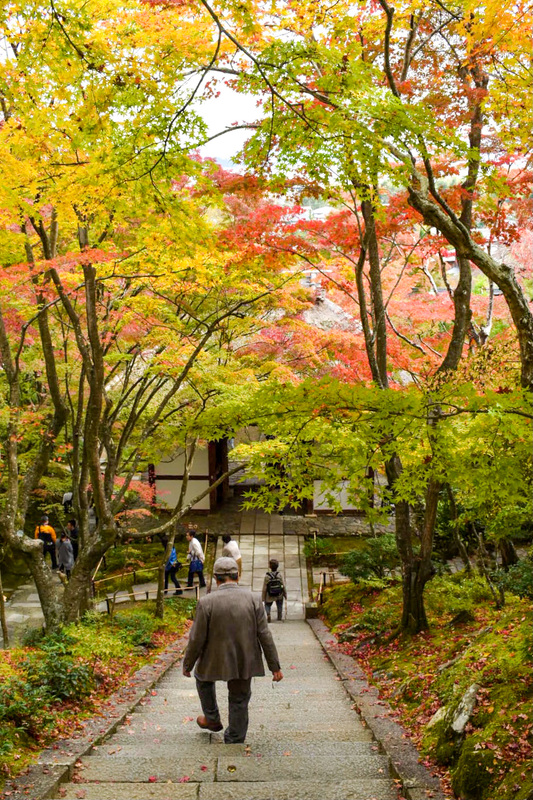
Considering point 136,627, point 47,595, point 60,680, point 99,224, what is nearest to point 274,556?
point 136,627

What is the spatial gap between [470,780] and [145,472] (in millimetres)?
19224

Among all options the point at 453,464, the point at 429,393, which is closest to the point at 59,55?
the point at 429,393

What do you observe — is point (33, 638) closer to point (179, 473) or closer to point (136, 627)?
point (136, 627)

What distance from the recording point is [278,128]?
16.3 ft

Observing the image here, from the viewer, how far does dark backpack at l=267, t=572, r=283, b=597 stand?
1195 cm

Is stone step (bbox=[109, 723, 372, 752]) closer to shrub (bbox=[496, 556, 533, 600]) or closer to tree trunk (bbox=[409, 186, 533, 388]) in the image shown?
tree trunk (bbox=[409, 186, 533, 388])

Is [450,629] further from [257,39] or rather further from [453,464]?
[257,39]

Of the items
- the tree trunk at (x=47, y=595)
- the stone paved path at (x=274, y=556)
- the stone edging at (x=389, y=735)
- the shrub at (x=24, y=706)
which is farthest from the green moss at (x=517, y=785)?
the stone paved path at (x=274, y=556)

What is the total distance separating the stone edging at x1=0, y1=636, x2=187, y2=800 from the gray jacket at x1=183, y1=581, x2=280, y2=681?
96cm

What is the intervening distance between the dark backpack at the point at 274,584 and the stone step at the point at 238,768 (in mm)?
7436

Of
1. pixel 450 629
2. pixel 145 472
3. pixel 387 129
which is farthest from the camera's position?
pixel 145 472

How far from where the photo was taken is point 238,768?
4281mm

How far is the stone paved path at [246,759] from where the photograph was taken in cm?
386

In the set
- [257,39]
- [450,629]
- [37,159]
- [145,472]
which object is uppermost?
[257,39]
